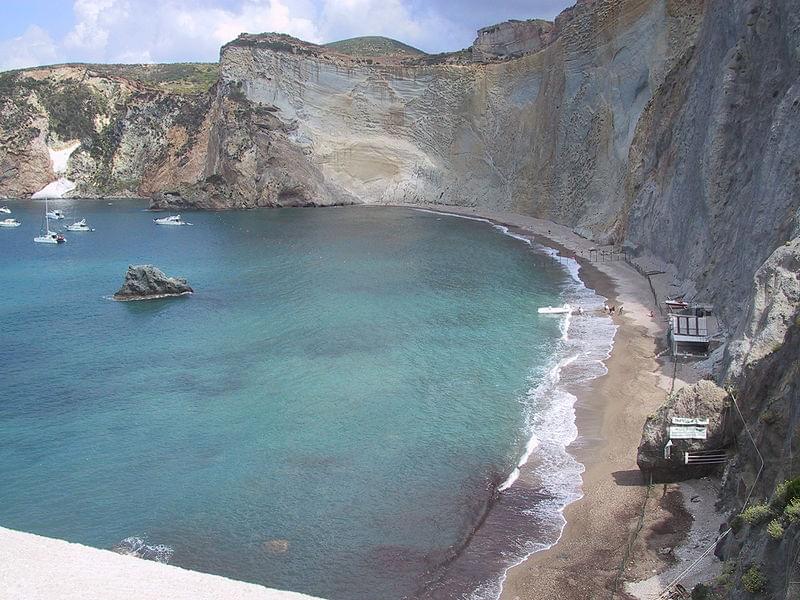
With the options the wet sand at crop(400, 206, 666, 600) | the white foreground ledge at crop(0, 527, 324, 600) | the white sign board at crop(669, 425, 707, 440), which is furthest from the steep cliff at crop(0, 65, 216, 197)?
the white foreground ledge at crop(0, 527, 324, 600)

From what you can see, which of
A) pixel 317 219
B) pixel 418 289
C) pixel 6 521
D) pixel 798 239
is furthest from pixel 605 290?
pixel 317 219

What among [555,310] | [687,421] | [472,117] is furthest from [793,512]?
[472,117]

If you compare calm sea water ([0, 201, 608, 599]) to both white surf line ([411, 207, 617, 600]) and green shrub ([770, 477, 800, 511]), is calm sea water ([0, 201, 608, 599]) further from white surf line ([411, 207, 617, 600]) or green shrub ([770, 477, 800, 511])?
green shrub ([770, 477, 800, 511])

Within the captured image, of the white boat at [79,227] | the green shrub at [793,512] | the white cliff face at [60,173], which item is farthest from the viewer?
the white cliff face at [60,173]

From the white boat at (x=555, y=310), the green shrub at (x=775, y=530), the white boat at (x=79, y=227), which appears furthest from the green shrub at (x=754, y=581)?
the white boat at (x=79, y=227)

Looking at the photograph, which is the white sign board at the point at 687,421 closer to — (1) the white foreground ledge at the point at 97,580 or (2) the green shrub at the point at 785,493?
(2) the green shrub at the point at 785,493

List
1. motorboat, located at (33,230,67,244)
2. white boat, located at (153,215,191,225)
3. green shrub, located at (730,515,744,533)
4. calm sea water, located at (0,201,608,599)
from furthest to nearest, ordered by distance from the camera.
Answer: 1. white boat, located at (153,215,191,225)
2. motorboat, located at (33,230,67,244)
3. calm sea water, located at (0,201,608,599)
4. green shrub, located at (730,515,744,533)

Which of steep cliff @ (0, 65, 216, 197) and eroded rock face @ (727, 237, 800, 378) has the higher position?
steep cliff @ (0, 65, 216, 197)
